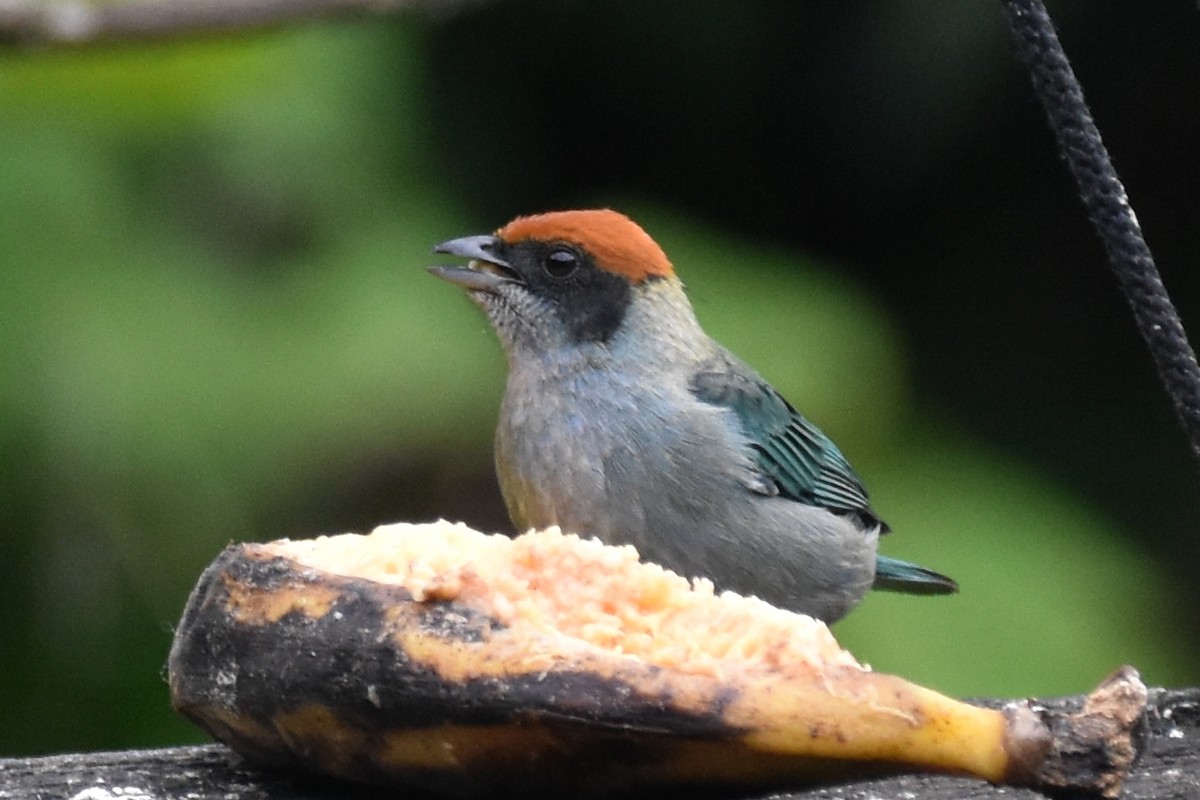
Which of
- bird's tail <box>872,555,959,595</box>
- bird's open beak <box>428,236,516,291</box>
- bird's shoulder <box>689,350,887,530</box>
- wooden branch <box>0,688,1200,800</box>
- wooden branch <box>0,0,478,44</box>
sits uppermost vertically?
wooden branch <box>0,0,478,44</box>

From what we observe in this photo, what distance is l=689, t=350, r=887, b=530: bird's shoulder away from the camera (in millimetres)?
3730

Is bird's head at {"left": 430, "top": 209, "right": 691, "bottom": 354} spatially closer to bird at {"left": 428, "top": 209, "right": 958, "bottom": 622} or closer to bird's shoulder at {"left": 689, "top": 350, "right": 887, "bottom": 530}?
bird at {"left": 428, "top": 209, "right": 958, "bottom": 622}

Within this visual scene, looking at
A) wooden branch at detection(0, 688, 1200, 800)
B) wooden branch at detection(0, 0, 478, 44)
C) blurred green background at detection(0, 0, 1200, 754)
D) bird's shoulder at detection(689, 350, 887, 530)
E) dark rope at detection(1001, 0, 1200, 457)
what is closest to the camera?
wooden branch at detection(0, 688, 1200, 800)

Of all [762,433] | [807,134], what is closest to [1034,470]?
[807,134]

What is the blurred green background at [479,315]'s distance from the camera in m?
4.82

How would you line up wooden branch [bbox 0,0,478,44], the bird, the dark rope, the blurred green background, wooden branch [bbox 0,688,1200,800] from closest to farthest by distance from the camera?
1. wooden branch [bbox 0,688,1200,800]
2. the dark rope
3. the bird
4. wooden branch [bbox 0,0,478,44]
5. the blurred green background

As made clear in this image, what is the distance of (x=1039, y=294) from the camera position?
21.3 ft

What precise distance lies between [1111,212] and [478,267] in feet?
5.15

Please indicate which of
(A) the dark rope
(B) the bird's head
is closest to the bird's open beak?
(B) the bird's head

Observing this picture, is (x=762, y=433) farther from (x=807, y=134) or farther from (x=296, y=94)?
(x=807, y=134)

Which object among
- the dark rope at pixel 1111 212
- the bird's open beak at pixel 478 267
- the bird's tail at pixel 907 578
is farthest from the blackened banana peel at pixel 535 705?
the bird's tail at pixel 907 578

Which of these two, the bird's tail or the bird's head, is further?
the bird's tail

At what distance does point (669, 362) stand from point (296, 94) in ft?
6.41

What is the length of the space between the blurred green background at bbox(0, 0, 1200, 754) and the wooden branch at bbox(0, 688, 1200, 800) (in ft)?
6.62
